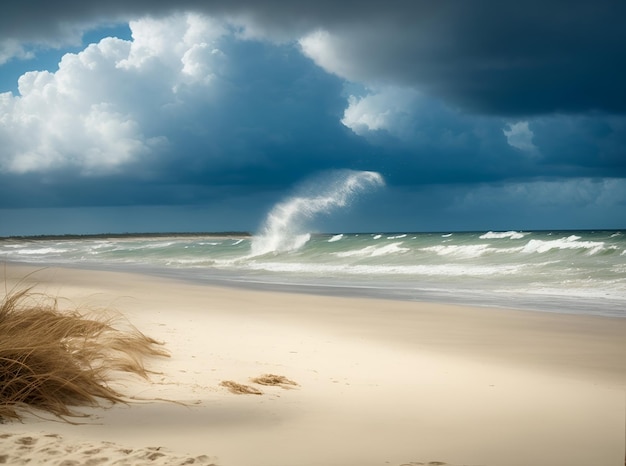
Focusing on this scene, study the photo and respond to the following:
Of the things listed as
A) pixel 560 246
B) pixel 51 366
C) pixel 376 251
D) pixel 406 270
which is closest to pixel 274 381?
pixel 51 366

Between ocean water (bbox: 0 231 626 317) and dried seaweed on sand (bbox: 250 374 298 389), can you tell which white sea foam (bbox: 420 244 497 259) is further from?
dried seaweed on sand (bbox: 250 374 298 389)

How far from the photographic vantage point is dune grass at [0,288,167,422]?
3.82 m

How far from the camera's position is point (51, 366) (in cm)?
407

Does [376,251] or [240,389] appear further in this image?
[376,251]

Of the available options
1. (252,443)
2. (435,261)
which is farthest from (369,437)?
(435,261)

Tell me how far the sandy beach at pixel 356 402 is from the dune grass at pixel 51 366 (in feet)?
0.53

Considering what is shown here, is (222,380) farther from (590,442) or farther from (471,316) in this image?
(471,316)

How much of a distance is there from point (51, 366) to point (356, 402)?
223 centimetres

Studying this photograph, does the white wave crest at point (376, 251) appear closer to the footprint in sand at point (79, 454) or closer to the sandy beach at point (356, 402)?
the sandy beach at point (356, 402)

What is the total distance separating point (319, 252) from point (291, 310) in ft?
80.2

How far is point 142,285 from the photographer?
16.7m

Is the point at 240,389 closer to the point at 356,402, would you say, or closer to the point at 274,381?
the point at 274,381

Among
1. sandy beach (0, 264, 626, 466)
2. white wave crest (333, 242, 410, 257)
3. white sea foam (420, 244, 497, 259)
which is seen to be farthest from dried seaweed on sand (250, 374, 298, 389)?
white wave crest (333, 242, 410, 257)

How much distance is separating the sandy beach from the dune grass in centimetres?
16
